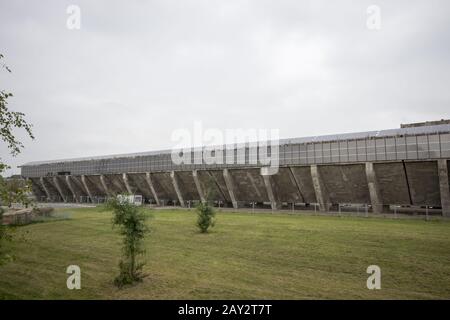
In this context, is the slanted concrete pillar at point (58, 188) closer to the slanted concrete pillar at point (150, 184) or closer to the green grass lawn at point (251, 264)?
A: the slanted concrete pillar at point (150, 184)

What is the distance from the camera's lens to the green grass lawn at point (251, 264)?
1229 cm

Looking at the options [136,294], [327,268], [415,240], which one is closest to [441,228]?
[415,240]

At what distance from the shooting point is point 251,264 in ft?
52.8

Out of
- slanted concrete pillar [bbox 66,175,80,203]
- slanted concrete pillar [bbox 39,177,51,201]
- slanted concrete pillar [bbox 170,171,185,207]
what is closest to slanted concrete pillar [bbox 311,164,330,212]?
slanted concrete pillar [bbox 170,171,185,207]

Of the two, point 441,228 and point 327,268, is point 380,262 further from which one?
point 441,228

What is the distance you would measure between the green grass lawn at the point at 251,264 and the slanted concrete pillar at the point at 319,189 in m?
17.3

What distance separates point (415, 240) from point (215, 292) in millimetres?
16679

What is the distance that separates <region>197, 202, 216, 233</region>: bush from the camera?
86.1ft

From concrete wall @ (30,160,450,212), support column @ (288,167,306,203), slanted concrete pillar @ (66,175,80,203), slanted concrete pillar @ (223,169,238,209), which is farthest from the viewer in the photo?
slanted concrete pillar @ (66,175,80,203)

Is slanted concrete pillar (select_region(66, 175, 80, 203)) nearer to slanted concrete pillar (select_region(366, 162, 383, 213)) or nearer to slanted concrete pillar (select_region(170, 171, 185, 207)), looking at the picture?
slanted concrete pillar (select_region(170, 171, 185, 207))

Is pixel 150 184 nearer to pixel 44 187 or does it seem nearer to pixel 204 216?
pixel 204 216

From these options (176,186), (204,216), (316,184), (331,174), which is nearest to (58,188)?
(176,186)

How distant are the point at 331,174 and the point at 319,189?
3063 millimetres
